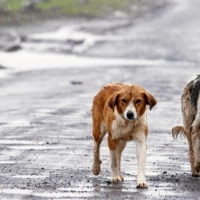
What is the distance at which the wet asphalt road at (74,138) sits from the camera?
9961mm

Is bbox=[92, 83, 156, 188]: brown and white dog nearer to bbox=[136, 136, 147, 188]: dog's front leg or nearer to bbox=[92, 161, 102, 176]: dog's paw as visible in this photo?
bbox=[136, 136, 147, 188]: dog's front leg

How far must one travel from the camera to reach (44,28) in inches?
1960

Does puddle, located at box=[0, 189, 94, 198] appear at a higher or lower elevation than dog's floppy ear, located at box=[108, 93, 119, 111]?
lower

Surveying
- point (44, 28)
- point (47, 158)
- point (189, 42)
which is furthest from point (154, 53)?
point (47, 158)

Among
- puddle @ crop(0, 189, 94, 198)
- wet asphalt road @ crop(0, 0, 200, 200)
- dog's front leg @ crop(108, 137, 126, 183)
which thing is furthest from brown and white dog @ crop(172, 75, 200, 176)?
puddle @ crop(0, 189, 94, 198)

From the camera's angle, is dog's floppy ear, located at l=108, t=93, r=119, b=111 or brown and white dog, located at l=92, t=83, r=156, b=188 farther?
dog's floppy ear, located at l=108, t=93, r=119, b=111

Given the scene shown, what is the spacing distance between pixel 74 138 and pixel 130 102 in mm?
4822

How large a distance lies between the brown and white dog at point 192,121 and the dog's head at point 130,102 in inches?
55.5

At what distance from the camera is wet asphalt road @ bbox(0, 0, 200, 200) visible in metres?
9.96

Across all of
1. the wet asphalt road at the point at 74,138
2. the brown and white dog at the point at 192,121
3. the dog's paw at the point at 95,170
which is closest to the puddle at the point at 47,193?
the wet asphalt road at the point at 74,138

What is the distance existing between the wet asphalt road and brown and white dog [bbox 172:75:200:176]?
0.64 feet

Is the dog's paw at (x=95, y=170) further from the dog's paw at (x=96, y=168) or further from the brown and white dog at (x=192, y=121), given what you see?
the brown and white dog at (x=192, y=121)

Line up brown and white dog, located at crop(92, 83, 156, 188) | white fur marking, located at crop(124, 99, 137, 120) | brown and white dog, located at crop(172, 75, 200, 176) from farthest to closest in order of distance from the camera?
brown and white dog, located at crop(172, 75, 200, 176)
brown and white dog, located at crop(92, 83, 156, 188)
white fur marking, located at crop(124, 99, 137, 120)

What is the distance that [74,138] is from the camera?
14.8 m
